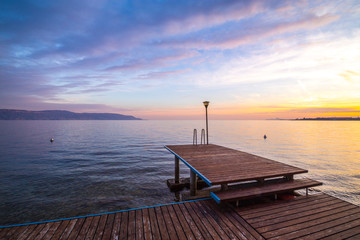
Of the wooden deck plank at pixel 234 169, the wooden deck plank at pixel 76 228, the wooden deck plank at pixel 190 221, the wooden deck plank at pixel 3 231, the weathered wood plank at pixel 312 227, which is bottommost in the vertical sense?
the wooden deck plank at pixel 3 231

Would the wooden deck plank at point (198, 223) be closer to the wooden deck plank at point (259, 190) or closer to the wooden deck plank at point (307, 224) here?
the wooden deck plank at point (259, 190)

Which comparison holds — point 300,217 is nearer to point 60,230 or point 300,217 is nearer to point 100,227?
point 100,227

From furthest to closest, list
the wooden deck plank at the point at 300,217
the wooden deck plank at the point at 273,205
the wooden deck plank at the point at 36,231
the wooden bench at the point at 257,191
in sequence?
the wooden bench at the point at 257,191, the wooden deck plank at the point at 273,205, the wooden deck plank at the point at 300,217, the wooden deck plank at the point at 36,231

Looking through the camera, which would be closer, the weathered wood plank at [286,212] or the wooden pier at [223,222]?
the wooden pier at [223,222]

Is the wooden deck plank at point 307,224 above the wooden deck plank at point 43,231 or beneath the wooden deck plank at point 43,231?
above

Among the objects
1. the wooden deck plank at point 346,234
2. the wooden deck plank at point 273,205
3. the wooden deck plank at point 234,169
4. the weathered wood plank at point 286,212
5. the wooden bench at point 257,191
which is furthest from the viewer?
the wooden deck plank at point 234,169

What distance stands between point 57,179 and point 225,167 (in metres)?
15.4

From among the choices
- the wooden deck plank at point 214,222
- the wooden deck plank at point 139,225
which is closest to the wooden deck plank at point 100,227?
the wooden deck plank at point 139,225

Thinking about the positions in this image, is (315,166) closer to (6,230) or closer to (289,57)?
(289,57)

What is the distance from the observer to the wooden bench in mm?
5637

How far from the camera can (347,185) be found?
14.4 meters

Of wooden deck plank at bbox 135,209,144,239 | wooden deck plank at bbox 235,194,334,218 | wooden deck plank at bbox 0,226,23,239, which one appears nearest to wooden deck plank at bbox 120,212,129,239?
wooden deck plank at bbox 135,209,144,239

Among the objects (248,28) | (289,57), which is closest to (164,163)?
(248,28)

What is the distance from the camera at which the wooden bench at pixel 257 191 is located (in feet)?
18.5
